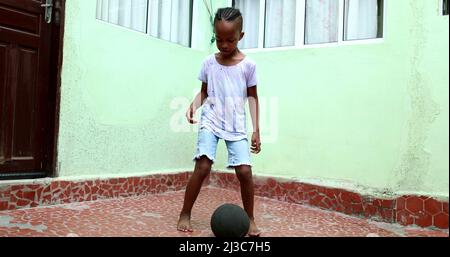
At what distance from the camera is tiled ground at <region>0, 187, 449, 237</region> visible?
2801mm

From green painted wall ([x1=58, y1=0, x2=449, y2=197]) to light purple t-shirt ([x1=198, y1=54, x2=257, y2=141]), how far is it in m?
1.39

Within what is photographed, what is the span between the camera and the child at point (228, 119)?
9.41 feet

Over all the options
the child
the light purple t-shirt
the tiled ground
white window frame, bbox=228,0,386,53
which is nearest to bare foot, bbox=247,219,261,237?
the child

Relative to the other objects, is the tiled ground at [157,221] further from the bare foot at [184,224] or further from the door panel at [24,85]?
the door panel at [24,85]

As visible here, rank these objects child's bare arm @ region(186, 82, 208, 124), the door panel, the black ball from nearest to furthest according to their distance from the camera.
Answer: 1. the black ball
2. child's bare arm @ region(186, 82, 208, 124)
3. the door panel

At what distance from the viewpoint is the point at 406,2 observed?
356 cm

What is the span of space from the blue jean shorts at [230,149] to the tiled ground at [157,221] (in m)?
0.55

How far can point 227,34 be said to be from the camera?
277cm

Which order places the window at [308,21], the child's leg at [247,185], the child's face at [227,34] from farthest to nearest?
the window at [308,21], the child's leg at [247,185], the child's face at [227,34]

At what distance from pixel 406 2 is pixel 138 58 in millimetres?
2638

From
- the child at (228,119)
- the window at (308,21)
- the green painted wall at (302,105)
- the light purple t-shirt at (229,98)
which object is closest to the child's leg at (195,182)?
→ the child at (228,119)

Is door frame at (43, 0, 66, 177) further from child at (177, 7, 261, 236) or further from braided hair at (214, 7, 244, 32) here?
braided hair at (214, 7, 244, 32)

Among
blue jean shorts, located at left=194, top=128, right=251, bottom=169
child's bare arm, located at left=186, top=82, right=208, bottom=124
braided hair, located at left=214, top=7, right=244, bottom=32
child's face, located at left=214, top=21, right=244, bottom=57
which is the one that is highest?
braided hair, located at left=214, top=7, right=244, bottom=32

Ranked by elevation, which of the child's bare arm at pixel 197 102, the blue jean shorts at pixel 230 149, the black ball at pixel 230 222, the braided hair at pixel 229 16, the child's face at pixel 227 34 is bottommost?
the black ball at pixel 230 222
